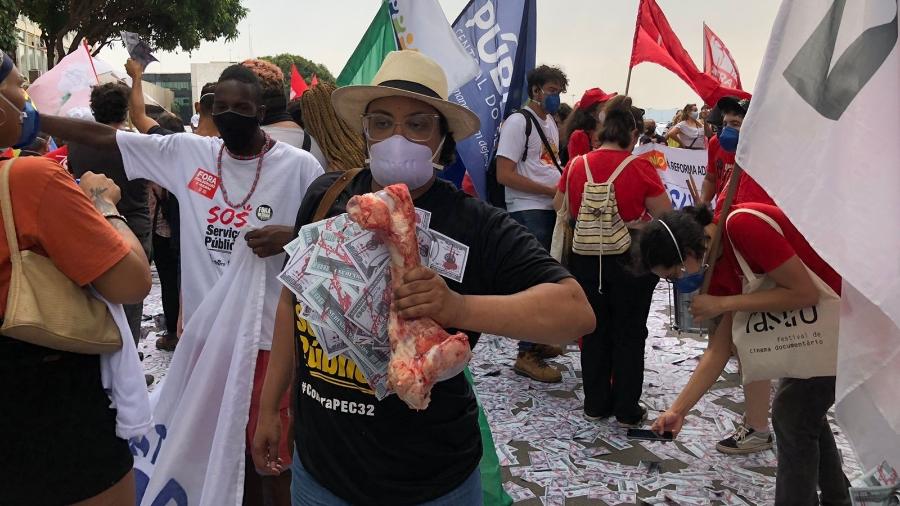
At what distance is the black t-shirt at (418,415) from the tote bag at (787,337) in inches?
62.0

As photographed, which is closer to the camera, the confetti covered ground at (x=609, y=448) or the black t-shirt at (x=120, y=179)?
the confetti covered ground at (x=609, y=448)

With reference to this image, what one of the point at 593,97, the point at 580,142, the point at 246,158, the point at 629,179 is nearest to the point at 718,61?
the point at 593,97

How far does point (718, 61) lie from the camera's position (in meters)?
6.77

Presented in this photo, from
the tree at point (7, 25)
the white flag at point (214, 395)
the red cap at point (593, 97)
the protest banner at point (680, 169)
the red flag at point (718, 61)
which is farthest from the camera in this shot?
the tree at point (7, 25)

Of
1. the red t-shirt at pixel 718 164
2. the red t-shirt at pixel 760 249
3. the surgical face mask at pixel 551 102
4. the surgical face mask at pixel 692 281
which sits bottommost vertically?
the surgical face mask at pixel 692 281

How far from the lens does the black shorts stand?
1.80 m

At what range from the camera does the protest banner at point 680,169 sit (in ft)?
24.8

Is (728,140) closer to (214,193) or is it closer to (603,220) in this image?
(603,220)

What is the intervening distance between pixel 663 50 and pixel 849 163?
3.61 meters

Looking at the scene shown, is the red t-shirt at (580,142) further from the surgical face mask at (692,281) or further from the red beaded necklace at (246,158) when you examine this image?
the red beaded necklace at (246,158)

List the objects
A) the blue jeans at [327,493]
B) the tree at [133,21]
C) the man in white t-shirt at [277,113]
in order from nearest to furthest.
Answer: the blue jeans at [327,493] < the man in white t-shirt at [277,113] < the tree at [133,21]

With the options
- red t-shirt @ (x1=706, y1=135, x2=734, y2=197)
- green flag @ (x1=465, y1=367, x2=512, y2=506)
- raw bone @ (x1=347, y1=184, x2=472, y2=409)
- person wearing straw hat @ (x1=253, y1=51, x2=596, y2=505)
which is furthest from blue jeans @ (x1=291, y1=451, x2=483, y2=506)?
red t-shirt @ (x1=706, y1=135, x2=734, y2=197)

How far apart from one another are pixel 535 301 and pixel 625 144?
3261mm

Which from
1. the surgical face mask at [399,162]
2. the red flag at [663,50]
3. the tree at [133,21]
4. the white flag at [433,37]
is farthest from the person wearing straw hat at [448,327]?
A: the tree at [133,21]
